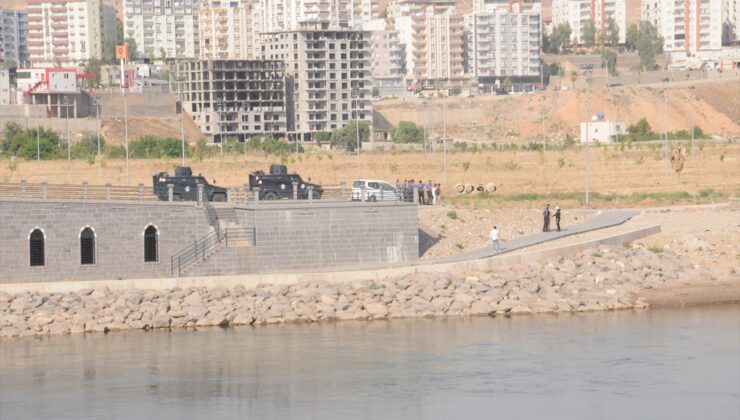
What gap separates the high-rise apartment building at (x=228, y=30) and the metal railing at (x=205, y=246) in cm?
14074

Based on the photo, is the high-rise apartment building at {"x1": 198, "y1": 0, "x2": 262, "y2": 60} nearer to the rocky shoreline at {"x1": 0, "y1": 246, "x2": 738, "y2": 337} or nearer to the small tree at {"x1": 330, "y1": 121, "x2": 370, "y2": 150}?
the small tree at {"x1": 330, "y1": 121, "x2": 370, "y2": 150}

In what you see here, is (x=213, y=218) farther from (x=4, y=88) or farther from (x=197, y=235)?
(x=4, y=88)

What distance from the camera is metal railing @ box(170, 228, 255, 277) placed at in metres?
46.4

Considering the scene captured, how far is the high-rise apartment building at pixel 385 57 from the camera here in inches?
7662

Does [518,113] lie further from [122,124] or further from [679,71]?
[122,124]

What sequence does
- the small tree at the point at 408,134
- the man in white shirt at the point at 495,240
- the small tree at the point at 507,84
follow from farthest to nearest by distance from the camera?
the small tree at the point at 507,84 → the small tree at the point at 408,134 → the man in white shirt at the point at 495,240

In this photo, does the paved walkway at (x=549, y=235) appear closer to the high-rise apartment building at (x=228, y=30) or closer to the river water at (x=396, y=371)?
the river water at (x=396, y=371)

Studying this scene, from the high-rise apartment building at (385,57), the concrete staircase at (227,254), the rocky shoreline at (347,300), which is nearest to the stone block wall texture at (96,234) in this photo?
the concrete staircase at (227,254)

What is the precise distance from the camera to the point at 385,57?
19688cm

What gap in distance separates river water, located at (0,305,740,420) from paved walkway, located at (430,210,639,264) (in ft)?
16.1

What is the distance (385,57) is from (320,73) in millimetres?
50890

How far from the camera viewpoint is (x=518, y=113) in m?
158

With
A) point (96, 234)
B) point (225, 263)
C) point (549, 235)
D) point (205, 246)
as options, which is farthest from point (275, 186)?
point (96, 234)

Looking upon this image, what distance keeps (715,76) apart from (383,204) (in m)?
129
